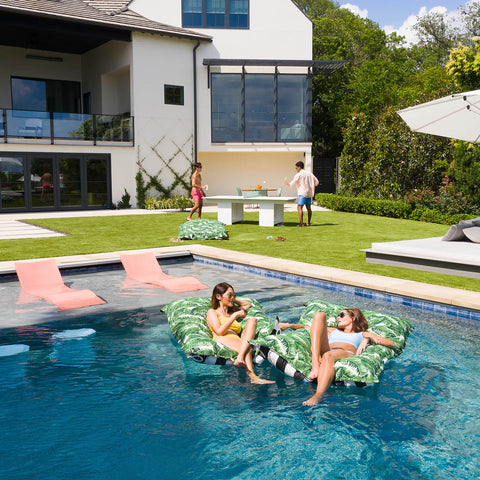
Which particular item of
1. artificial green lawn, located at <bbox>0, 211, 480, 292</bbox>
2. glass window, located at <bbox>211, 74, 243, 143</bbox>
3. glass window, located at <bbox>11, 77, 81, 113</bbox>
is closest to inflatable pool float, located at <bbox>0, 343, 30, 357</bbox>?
artificial green lawn, located at <bbox>0, 211, 480, 292</bbox>

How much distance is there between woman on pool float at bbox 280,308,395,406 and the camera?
4.72 m

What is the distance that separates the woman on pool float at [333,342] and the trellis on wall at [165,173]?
18983 mm

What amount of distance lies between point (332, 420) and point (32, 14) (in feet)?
66.5

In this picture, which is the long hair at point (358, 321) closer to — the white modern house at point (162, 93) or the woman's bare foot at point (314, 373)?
the woman's bare foot at point (314, 373)

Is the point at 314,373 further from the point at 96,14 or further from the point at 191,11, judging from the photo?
the point at 191,11

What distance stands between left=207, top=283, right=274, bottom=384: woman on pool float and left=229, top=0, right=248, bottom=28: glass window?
71.2ft

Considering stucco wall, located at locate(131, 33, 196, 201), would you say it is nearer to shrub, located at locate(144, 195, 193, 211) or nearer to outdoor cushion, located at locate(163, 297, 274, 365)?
shrub, located at locate(144, 195, 193, 211)

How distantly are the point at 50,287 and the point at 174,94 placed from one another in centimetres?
1745

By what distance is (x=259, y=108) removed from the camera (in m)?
24.9

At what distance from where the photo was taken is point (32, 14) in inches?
781

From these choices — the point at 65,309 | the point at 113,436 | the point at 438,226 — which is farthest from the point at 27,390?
the point at 438,226

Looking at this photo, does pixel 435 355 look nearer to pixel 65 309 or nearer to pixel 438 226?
pixel 65 309

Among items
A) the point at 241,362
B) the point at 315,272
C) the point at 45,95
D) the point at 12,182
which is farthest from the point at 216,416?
the point at 45,95

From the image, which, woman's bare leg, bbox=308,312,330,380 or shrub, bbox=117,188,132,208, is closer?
woman's bare leg, bbox=308,312,330,380
